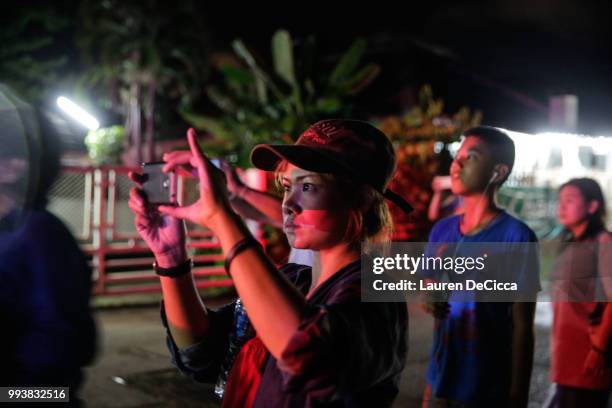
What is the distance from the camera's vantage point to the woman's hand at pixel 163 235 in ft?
6.33

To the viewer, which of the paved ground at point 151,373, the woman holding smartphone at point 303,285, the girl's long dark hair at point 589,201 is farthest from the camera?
the paved ground at point 151,373

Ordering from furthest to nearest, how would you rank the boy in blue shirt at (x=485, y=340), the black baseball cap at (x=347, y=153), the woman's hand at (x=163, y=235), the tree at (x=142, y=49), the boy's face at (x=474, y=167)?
the tree at (x=142, y=49)
the boy's face at (x=474, y=167)
the boy in blue shirt at (x=485, y=340)
the woman's hand at (x=163, y=235)
the black baseball cap at (x=347, y=153)

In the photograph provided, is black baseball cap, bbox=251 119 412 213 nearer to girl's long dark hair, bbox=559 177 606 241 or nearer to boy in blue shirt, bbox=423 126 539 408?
boy in blue shirt, bbox=423 126 539 408

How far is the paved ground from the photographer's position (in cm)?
571

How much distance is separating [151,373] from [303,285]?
495cm

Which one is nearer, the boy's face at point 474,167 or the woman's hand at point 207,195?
the woman's hand at point 207,195

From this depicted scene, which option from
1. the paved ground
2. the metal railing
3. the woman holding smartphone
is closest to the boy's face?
the woman holding smartphone

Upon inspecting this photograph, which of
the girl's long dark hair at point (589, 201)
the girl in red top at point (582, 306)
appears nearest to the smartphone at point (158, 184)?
the girl in red top at point (582, 306)

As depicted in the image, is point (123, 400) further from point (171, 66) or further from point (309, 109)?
point (171, 66)

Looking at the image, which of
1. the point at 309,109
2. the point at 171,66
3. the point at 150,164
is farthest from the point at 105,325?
the point at 171,66

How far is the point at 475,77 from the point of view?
2303 cm

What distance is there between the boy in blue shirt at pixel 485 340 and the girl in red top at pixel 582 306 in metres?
0.92

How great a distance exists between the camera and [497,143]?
3480 mm

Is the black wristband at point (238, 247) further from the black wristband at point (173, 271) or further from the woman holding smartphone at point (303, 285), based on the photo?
the black wristband at point (173, 271)
